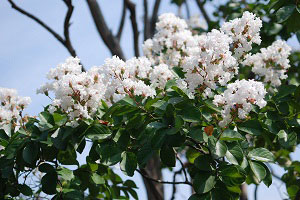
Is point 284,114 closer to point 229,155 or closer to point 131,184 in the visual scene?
point 229,155

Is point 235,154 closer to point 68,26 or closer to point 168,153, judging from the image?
point 168,153

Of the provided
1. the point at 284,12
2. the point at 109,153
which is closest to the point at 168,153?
the point at 109,153

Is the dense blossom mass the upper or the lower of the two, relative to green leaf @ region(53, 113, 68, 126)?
upper

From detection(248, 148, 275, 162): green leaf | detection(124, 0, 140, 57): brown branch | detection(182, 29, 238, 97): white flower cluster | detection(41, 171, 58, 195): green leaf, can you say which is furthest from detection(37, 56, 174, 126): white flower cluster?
detection(124, 0, 140, 57): brown branch

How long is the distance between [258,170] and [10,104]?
1.51 metres

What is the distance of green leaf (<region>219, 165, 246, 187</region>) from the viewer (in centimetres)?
191

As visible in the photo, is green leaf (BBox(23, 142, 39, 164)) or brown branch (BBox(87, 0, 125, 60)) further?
brown branch (BBox(87, 0, 125, 60))

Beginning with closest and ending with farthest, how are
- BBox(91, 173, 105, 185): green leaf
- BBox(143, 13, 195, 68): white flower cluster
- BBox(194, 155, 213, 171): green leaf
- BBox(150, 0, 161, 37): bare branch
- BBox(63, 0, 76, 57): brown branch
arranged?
BBox(194, 155, 213, 171): green leaf, BBox(91, 173, 105, 185): green leaf, BBox(143, 13, 195, 68): white flower cluster, BBox(63, 0, 76, 57): brown branch, BBox(150, 0, 161, 37): bare branch

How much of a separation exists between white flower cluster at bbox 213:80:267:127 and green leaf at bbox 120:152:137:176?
0.42 m

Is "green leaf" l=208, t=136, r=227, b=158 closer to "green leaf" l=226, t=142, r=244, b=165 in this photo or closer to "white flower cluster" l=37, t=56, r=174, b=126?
"green leaf" l=226, t=142, r=244, b=165

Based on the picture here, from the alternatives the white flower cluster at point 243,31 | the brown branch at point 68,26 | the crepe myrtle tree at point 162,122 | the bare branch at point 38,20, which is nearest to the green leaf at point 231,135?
the crepe myrtle tree at point 162,122

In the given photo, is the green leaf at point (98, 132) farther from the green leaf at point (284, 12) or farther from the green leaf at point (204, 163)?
the green leaf at point (284, 12)

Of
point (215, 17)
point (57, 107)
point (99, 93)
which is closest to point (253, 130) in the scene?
point (99, 93)

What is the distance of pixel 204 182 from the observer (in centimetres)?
194
